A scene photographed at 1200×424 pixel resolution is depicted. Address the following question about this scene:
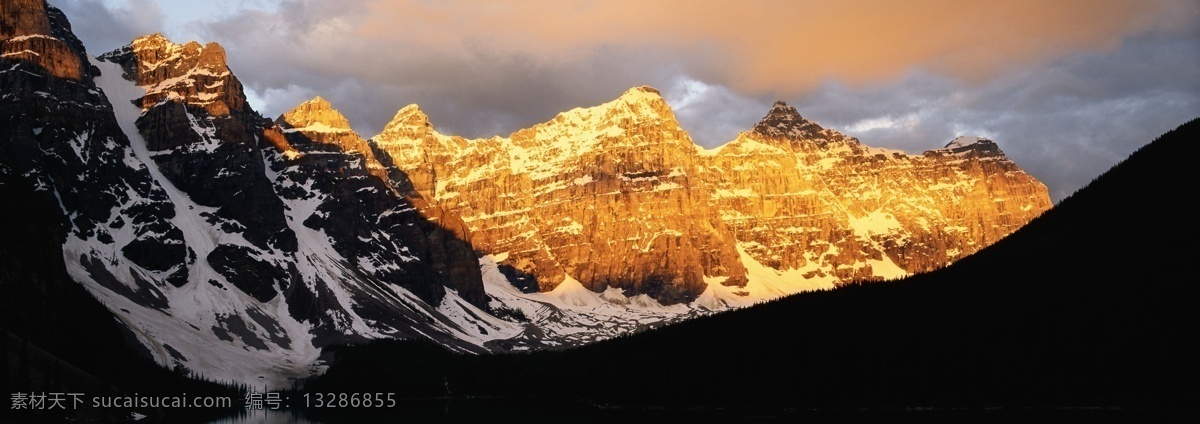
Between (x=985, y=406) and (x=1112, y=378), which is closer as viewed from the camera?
(x=1112, y=378)

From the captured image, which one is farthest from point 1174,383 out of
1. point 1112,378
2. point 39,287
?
point 39,287

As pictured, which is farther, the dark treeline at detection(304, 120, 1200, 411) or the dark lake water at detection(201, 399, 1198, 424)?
the dark treeline at detection(304, 120, 1200, 411)

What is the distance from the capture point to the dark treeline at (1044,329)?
15425 centimetres

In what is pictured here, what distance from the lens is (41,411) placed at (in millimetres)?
136875

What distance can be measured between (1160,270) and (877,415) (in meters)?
38.6

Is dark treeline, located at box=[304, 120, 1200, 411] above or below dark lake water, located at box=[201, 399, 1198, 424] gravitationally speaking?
above

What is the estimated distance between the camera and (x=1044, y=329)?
544ft

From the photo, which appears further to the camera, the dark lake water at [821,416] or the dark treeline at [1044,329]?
the dark treeline at [1044,329]

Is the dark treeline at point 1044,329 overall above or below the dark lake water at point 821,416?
above

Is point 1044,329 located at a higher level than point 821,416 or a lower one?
higher

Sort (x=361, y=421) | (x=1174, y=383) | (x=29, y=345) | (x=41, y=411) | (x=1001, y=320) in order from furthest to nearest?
1. (x=361, y=421)
2. (x=1001, y=320)
3. (x=29, y=345)
4. (x=1174, y=383)
5. (x=41, y=411)

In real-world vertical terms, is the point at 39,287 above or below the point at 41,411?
above

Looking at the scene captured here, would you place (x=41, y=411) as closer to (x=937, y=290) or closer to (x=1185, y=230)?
(x=937, y=290)

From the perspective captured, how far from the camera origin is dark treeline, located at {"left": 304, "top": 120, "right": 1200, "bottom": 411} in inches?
6073
